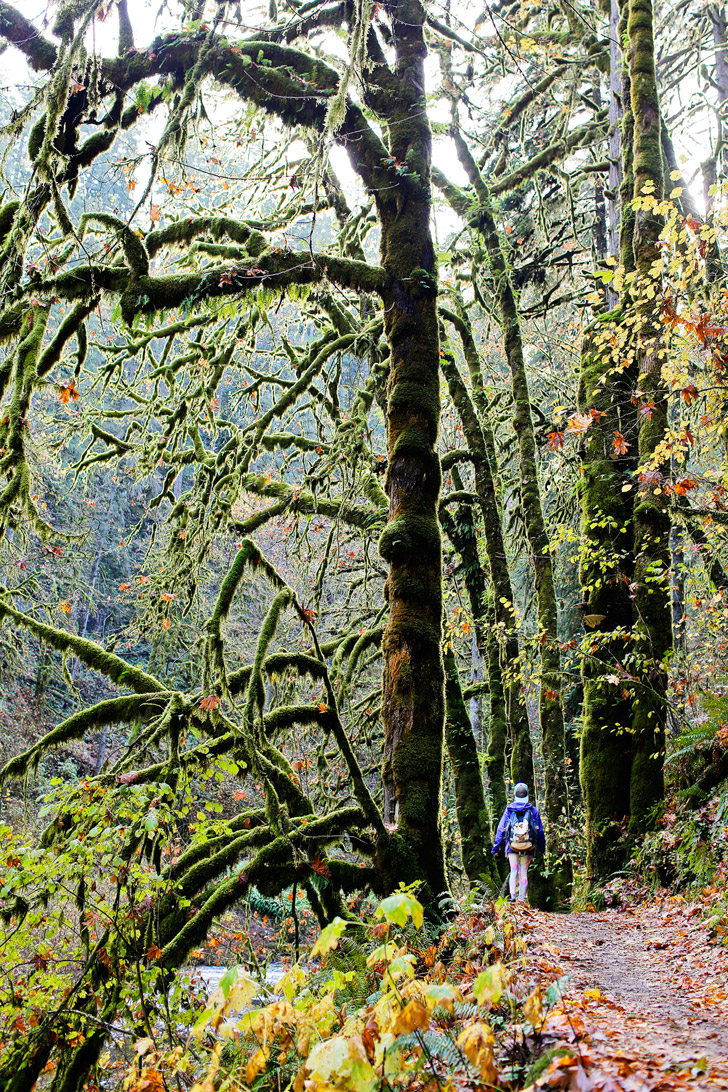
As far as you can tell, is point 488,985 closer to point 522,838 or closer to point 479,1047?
point 479,1047

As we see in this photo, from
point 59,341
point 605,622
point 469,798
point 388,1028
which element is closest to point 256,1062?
point 388,1028

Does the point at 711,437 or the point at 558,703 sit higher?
the point at 711,437

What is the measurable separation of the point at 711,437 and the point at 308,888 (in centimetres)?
515

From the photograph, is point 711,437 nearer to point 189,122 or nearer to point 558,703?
point 558,703

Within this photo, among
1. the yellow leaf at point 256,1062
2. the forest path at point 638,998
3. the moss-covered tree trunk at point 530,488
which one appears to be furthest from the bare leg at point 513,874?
the yellow leaf at point 256,1062

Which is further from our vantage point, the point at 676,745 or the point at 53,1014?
the point at 676,745

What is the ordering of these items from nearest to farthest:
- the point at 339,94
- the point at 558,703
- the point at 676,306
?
the point at 339,94 < the point at 676,306 < the point at 558,703

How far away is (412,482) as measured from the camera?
17.9 feet

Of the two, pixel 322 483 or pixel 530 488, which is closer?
pixel 322 483

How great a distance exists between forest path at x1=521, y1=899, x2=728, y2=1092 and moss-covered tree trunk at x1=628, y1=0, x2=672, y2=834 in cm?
156

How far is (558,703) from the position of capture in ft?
31.9

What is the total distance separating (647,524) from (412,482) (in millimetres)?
4102

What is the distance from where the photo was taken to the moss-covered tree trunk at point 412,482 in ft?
15.9

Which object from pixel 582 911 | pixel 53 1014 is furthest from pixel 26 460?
pixel 582 911
